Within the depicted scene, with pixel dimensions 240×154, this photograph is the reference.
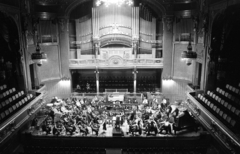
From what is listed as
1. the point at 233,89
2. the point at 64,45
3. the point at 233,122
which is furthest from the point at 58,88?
the point at 233,122

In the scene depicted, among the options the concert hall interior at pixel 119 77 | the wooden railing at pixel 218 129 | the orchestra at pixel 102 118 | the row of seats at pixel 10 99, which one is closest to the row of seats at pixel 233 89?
the concert hall interior at pixel 119 77

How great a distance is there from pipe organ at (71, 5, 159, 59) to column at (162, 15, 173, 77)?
858 millimetres

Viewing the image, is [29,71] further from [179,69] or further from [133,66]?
[179,69]

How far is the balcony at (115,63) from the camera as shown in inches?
662

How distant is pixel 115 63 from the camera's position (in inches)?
661

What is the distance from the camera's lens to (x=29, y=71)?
14508mm

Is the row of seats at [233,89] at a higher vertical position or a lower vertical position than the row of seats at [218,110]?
higher

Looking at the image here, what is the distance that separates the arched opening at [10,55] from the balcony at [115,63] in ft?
14.5

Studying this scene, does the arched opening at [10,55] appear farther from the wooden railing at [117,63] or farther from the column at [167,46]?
the column at [167,46]

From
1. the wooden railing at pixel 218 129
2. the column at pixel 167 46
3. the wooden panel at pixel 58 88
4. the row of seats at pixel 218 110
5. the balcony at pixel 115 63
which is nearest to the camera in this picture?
the wooden railing at pixel 218 129

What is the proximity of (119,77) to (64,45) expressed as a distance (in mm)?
5362

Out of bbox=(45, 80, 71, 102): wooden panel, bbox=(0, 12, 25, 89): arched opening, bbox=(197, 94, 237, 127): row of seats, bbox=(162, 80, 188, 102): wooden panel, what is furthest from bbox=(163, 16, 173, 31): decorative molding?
bbox=(0, 12, 25, 89): arched opening

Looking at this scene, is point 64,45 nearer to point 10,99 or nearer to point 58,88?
point 58,88

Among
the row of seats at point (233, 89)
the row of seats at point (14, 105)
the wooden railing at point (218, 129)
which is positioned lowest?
the wooden railing at point (218, 129)
